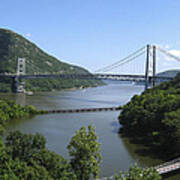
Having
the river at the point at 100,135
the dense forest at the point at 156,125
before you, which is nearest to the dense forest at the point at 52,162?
the river at the point at 100,135

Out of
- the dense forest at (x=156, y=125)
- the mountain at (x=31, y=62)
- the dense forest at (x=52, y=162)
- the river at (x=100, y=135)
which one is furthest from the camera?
the mountain at (x=31, y=62)

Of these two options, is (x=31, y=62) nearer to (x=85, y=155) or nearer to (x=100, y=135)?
(x=100, y=135)

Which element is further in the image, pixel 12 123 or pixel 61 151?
pixel 12 123

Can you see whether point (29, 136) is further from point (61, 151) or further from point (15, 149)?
point (61, 151)

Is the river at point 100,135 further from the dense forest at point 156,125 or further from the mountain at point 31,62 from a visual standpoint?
the mountain at point 31,62

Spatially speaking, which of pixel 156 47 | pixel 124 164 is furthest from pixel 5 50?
pixel 124 164

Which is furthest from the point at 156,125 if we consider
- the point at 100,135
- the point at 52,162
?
the point at 52,162
